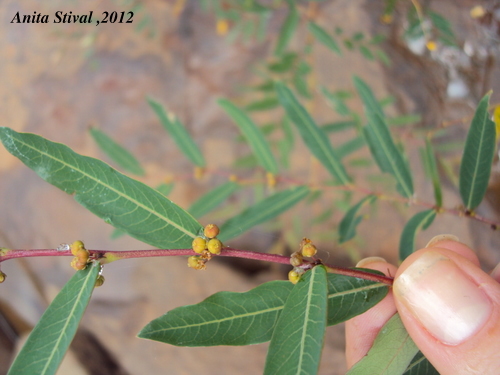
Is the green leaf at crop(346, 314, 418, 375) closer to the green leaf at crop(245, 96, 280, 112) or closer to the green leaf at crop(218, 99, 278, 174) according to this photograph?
the green leaf at crop(218, 99, 278, 174)

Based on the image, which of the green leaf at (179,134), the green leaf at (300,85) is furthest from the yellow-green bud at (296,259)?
the green leaf at (300,85)

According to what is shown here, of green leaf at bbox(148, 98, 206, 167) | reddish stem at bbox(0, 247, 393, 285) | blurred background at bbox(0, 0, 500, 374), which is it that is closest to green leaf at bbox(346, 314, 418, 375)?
reddish stem at bbox(0, 247, 393, 285)

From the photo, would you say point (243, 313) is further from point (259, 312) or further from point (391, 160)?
point (391, 160)

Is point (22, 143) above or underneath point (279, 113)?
underneath

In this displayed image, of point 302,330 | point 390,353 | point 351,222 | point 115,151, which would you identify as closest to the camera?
point 302,330

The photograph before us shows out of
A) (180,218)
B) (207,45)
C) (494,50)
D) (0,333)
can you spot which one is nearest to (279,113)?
(207,45)

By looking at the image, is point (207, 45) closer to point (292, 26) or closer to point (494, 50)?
point (292, 26)

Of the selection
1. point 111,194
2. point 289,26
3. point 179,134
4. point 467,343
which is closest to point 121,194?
point 111,194

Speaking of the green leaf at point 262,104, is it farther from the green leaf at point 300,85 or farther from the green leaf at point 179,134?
the green leaf at point 179,134
